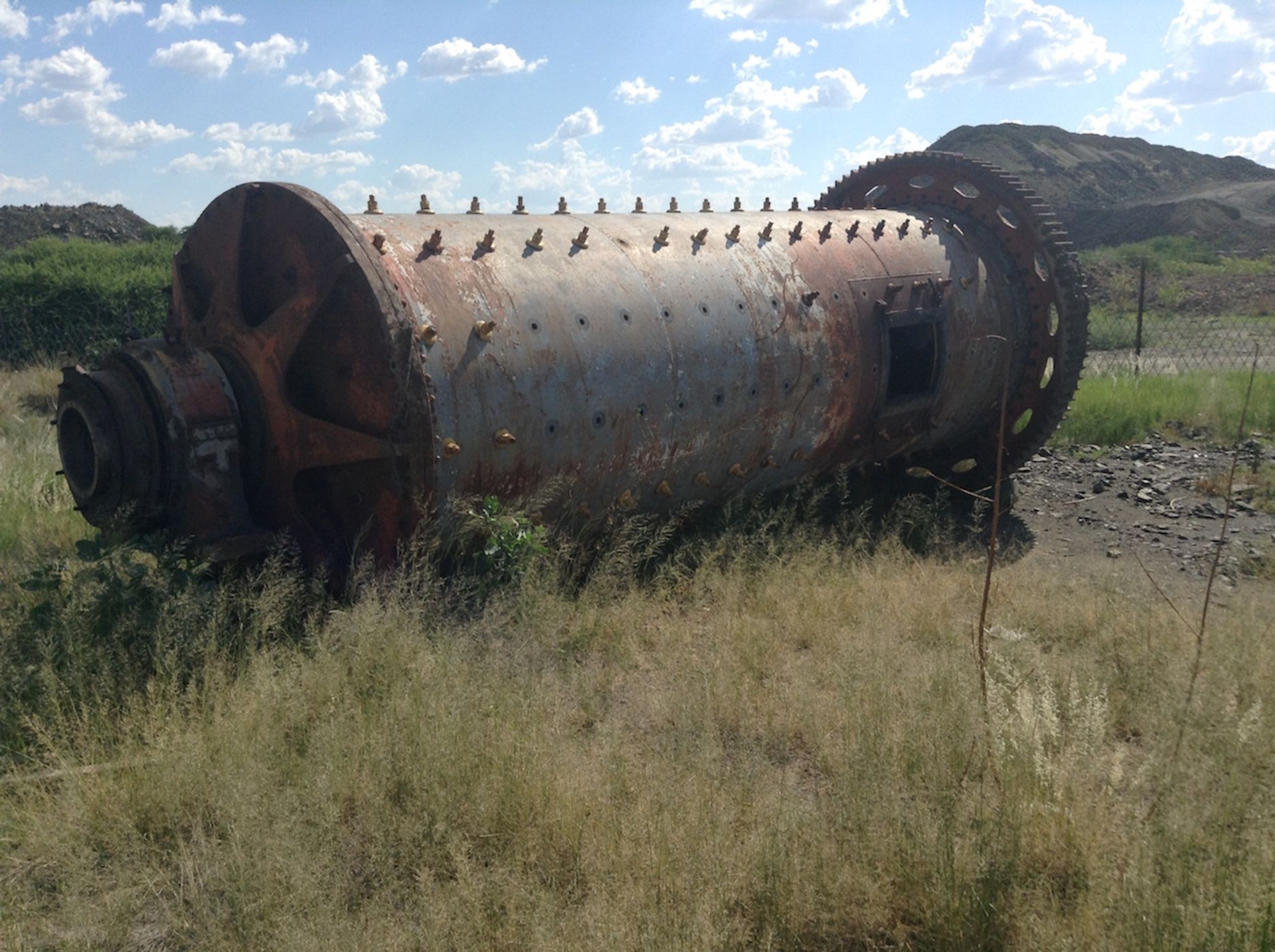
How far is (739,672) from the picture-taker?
393 centimetres

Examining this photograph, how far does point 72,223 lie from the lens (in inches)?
1020

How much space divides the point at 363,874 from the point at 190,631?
1413mm

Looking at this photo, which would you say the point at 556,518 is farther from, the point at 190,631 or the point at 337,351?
the point at 190,631

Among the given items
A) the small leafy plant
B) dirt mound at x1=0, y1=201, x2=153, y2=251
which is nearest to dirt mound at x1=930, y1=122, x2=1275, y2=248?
dirt mound at x1=0, y1=201, x2=153, y2=251

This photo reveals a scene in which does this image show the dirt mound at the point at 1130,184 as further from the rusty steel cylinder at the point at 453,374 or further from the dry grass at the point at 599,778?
the dry grass at the point at 599,778

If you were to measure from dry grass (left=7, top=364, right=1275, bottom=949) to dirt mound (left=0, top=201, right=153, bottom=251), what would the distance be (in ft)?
78.8

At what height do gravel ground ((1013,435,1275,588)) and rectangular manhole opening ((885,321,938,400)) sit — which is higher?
rectangular manhole opening ((885,321,938,400))

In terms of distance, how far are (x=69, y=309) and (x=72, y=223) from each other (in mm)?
13907

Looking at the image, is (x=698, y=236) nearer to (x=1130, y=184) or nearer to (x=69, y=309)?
(x=69, y=309)

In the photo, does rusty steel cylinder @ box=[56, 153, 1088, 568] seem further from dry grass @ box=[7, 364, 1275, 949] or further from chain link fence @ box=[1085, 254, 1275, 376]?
chain link fence @ box=[1085, 254, 1275, 376]

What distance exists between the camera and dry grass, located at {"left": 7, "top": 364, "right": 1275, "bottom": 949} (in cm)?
245

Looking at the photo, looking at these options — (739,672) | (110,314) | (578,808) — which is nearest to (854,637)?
(739,672)

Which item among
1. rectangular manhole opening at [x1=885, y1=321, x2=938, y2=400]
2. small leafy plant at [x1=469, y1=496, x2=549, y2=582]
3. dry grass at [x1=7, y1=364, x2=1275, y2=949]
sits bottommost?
dry grass at [x1=7, y1=364, x2=1275, y2=949]

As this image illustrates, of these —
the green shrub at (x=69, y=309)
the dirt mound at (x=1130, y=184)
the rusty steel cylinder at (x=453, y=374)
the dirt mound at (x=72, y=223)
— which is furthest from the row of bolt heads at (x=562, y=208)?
the dirt mound at (x=1130, y=184)
